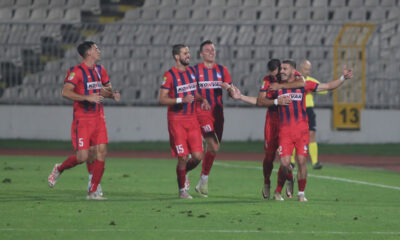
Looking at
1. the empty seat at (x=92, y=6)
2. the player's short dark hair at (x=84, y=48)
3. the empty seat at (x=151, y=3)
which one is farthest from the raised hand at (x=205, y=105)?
the empty seat at (x=92, y=6)

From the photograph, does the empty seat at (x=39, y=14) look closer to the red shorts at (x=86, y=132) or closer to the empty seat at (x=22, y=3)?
the empty seat at (x=22, y=3)

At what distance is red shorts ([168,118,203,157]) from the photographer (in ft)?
34.1

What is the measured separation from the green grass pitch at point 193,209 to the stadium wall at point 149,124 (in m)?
7.74

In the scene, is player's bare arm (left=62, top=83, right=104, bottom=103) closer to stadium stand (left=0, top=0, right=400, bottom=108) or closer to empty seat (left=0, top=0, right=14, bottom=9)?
stadium stand (left=0, top=0, right=400, bottom=108)

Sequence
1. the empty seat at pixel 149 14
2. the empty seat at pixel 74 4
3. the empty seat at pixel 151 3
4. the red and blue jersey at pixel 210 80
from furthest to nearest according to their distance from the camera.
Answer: the empty seat at pixel 74 4 → the empty seat at pixel 151 3 → the empty seat at pixel 149 14 → the red and blue jersey at pixel 210 80

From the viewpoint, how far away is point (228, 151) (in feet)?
68.8

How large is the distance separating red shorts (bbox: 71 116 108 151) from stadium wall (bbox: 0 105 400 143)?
12.2m

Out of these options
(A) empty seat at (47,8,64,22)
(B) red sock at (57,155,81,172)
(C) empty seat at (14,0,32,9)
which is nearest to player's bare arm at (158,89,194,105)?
(B) red sock at (57,155,81,172)

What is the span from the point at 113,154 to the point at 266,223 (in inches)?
481

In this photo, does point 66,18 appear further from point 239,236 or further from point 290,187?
point 239,236

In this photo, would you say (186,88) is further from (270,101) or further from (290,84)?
(290,84)

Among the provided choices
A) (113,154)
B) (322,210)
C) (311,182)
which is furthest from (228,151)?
(322,210)

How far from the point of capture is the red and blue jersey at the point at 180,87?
34.0 ft

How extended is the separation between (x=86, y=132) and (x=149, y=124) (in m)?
12.4
